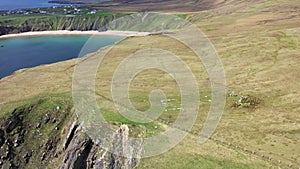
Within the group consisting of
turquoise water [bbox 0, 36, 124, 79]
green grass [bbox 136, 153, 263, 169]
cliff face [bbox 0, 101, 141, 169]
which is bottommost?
turquoise water [bbox 0, 36, 124, 79]

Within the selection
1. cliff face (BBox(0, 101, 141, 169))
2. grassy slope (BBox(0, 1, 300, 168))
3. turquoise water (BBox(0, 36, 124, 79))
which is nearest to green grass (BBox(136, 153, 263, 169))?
grassy slope (BBox(0, 1, 300, 168))

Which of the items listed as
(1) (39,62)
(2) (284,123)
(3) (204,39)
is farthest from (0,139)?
(1) (39,62)

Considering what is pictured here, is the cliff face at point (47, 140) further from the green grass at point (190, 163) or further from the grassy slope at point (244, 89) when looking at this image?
the green grass at point (190, 163)

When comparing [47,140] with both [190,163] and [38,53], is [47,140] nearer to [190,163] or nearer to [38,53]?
[190,163]

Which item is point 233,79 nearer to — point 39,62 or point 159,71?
point 159,71

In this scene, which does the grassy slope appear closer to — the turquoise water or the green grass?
the green grass

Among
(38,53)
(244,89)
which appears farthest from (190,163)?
(38,53)
